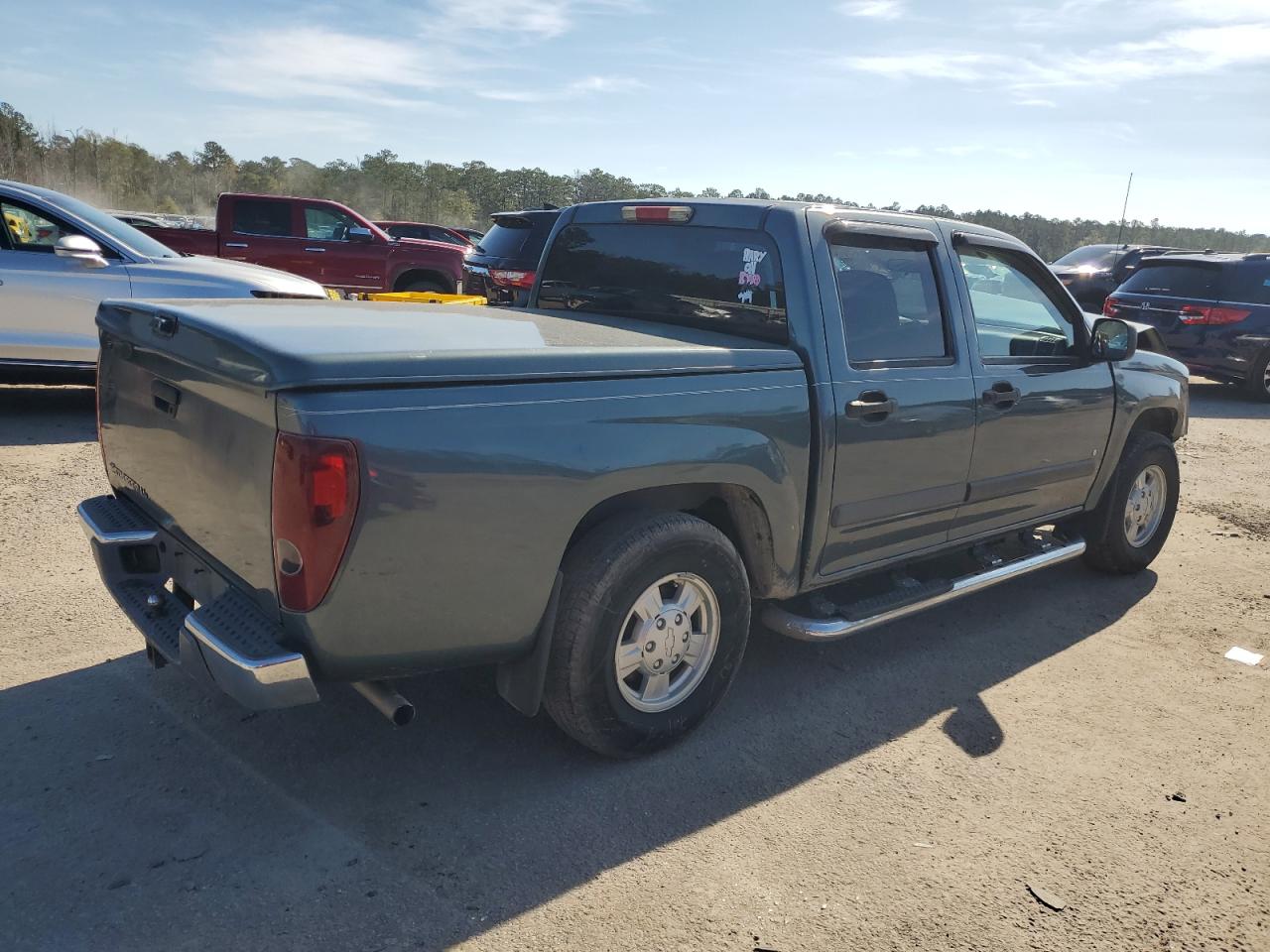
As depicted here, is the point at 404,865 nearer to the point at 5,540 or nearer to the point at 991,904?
the point at 991,904

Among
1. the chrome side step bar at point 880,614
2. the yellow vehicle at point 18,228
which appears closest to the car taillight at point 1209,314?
the chrome side step bar at point 880,614

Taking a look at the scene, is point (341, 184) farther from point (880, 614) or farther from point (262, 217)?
point (880, 614)

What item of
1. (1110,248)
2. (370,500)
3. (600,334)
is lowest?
(370,500)

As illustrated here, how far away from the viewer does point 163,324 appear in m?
3.09

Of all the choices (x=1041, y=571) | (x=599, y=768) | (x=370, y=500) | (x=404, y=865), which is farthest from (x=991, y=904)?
→ (x=1041, y=571)

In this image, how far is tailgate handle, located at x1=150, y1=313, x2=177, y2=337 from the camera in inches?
120

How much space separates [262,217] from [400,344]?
40.8 ft

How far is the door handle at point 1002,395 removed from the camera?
4348 mm

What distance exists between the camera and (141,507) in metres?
3.50

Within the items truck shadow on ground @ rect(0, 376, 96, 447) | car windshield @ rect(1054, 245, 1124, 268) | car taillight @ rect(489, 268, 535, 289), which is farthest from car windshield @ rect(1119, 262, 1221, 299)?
truck shadow on ground @ rect(0, 376, 96, 447)

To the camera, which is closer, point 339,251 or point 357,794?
point 357,794

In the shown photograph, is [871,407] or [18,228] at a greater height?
[18,228]

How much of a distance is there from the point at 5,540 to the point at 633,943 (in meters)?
4.26

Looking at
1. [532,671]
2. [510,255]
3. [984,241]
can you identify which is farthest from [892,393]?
[510,255]
